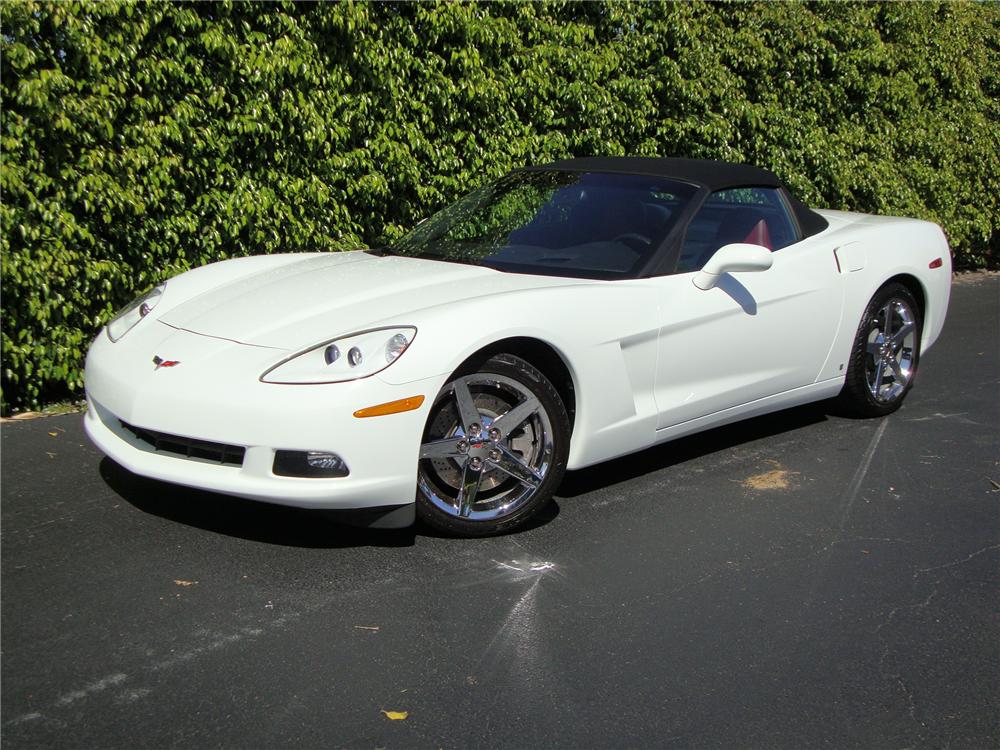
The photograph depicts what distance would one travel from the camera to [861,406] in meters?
6.00

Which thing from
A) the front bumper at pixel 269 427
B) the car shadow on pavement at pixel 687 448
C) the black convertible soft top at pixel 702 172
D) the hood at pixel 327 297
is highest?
the black convertible soft top at pixel 702 172

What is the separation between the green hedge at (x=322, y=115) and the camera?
5.76 metres

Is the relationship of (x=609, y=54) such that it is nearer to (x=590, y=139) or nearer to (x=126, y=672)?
(x=590, y=139)

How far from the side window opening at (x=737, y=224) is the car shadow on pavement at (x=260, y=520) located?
182 centimetres

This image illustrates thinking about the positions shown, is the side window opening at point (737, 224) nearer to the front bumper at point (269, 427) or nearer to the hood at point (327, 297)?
the hood at point (327, 297)

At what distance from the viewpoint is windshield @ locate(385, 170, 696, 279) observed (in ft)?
15.7

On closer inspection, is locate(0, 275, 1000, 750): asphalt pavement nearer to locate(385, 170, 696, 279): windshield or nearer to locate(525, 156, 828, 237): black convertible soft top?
locate(385, 170, 696, 279): windshield

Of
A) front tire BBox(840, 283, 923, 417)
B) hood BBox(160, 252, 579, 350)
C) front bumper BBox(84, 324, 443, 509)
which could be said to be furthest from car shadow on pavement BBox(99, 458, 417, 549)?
front tire BBox(840, 283, 923, 417)

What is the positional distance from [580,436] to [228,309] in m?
1.49

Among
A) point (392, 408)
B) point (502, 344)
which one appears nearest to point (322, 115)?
point (502, 344)

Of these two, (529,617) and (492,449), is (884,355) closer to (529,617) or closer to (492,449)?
(492,449)

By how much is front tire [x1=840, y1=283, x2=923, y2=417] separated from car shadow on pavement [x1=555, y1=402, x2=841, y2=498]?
247 mm

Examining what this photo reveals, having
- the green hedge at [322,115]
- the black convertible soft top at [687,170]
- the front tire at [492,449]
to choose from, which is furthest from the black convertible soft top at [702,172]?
the green hedge at [322,115]

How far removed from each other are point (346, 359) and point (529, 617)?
42.7 inches
